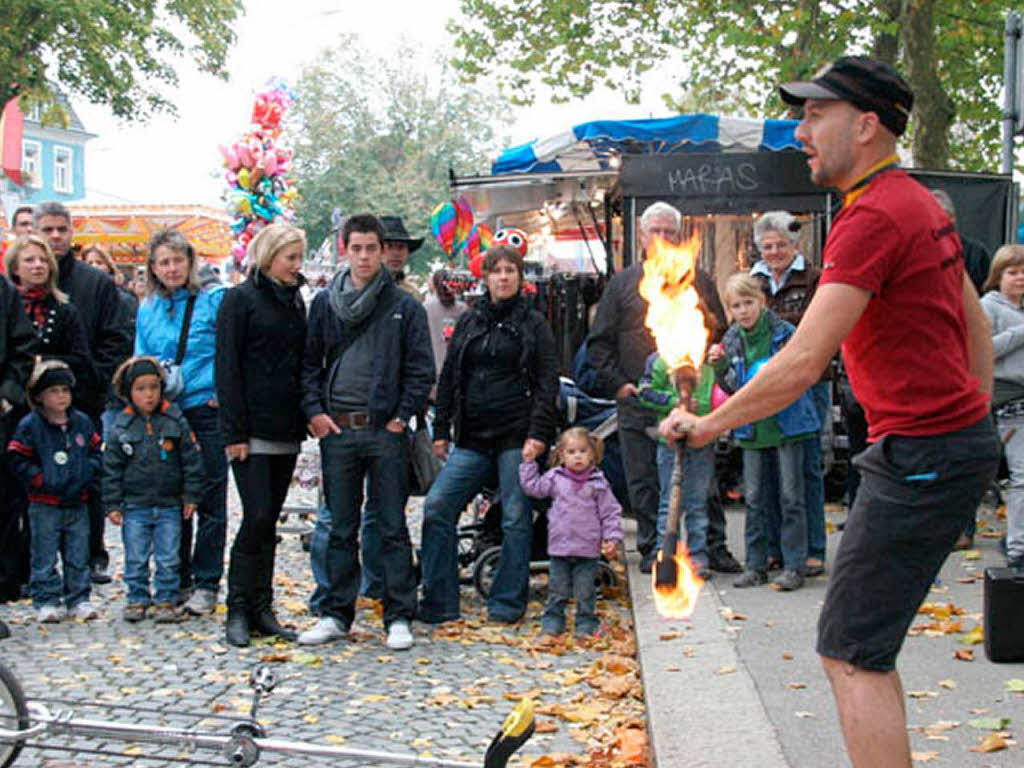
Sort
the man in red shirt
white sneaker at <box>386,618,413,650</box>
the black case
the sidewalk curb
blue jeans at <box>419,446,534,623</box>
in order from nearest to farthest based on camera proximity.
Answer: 1. the man in red shirt
2. the black case
3. the sidewalk curb
4. white sneaker at <box>386,618,413,650</box>
5. blue jeans at <box>419,446,534,623</box>

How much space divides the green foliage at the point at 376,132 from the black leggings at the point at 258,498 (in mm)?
52800

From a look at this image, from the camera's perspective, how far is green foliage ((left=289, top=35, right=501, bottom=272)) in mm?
60125

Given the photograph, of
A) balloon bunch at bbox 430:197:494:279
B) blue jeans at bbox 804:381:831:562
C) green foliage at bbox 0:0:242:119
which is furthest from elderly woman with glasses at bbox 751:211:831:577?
green foliage at bbox 0:0:242:119

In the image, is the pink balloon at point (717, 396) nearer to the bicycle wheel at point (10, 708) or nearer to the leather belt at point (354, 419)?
the leather belt at point (354, 419)

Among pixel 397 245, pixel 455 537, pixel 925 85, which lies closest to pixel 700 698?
pixel 455 537

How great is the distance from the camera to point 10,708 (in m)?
4.33

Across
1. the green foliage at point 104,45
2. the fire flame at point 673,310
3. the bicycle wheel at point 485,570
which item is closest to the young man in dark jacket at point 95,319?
the bicycle wheel at point 485,570

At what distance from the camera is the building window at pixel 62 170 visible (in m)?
63.4

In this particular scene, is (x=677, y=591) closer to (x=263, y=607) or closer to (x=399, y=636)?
(x=399, y=636)

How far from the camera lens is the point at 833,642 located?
343 cm

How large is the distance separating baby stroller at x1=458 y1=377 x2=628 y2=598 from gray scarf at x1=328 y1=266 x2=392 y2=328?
137 cm

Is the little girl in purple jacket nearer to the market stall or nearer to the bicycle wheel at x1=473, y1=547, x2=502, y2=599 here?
the bicycle wheel at x1=473, y1=547, x2=502, y2=599

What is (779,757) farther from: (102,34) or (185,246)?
(102,34)

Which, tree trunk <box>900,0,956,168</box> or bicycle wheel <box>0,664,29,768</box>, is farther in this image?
tree trunk <box>900,0,956,168</box>
